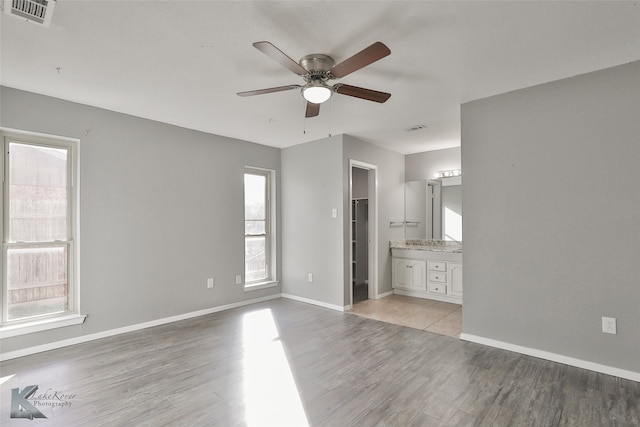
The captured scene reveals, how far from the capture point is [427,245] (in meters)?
5.76

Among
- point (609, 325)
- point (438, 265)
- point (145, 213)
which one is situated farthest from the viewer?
point (438, 265)

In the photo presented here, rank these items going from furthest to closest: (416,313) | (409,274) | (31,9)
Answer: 1. (409,274)
2. (416,313)
3. (31,9)

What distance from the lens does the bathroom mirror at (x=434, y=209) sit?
5406 mm

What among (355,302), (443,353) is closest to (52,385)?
(443,353)

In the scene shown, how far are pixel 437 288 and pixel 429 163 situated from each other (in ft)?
7.31

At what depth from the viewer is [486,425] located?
202 centimetres

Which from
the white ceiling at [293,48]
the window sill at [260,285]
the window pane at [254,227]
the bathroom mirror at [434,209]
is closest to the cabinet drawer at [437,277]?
the bathroom mirror at [434,209]

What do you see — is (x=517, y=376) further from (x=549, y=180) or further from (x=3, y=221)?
(x=3, y=221)

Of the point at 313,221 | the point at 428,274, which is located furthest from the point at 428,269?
the point at 313,221

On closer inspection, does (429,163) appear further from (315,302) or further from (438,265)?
(315,302)

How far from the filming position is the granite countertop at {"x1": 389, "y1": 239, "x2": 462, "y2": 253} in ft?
17.6

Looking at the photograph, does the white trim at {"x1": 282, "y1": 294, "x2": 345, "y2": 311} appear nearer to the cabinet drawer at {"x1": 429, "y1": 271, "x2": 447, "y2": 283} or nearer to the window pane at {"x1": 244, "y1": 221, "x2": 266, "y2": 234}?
the window pane at {"x1": 244, "y1": 221, "x2": 266, "y2": 234}

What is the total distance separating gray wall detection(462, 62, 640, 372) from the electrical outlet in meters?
0.04

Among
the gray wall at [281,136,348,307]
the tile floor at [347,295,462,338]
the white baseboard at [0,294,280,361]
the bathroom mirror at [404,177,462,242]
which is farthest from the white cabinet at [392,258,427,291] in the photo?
the white baseboard at [0,294,280,361]
